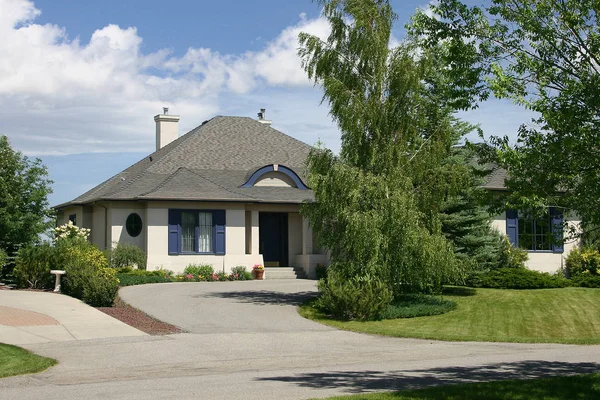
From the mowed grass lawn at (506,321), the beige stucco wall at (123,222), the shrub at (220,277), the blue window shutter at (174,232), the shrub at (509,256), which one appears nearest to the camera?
the mowed grass lawn at (506,321)

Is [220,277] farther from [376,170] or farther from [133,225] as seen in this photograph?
[376,170]

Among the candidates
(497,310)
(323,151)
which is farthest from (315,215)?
(497,310)

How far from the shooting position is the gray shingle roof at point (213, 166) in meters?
29.2

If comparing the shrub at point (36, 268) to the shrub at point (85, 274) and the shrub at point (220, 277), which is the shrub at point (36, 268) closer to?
the shrub at point (85, 274)

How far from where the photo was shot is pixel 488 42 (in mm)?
10625

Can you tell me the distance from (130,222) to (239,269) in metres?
4.55

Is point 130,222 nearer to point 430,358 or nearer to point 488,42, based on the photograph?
point 430,358

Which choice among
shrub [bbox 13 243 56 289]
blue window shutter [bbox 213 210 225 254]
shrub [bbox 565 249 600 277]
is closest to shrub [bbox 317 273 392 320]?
shrub [bbox 13 243 56 289]

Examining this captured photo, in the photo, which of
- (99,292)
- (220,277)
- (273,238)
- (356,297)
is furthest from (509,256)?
(99,292)

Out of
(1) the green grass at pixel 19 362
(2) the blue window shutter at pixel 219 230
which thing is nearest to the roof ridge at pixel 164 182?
(2) the blue window shutter at pixel 219 230

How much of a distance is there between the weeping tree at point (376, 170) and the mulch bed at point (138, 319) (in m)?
4.47

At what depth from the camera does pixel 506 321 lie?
20.3 meters

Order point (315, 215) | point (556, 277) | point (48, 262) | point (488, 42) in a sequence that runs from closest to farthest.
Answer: point (488, 42), point (315, 215), point (48, 262), point (556, 277)

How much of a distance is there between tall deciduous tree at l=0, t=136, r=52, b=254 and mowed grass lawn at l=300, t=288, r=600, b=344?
14.1m
